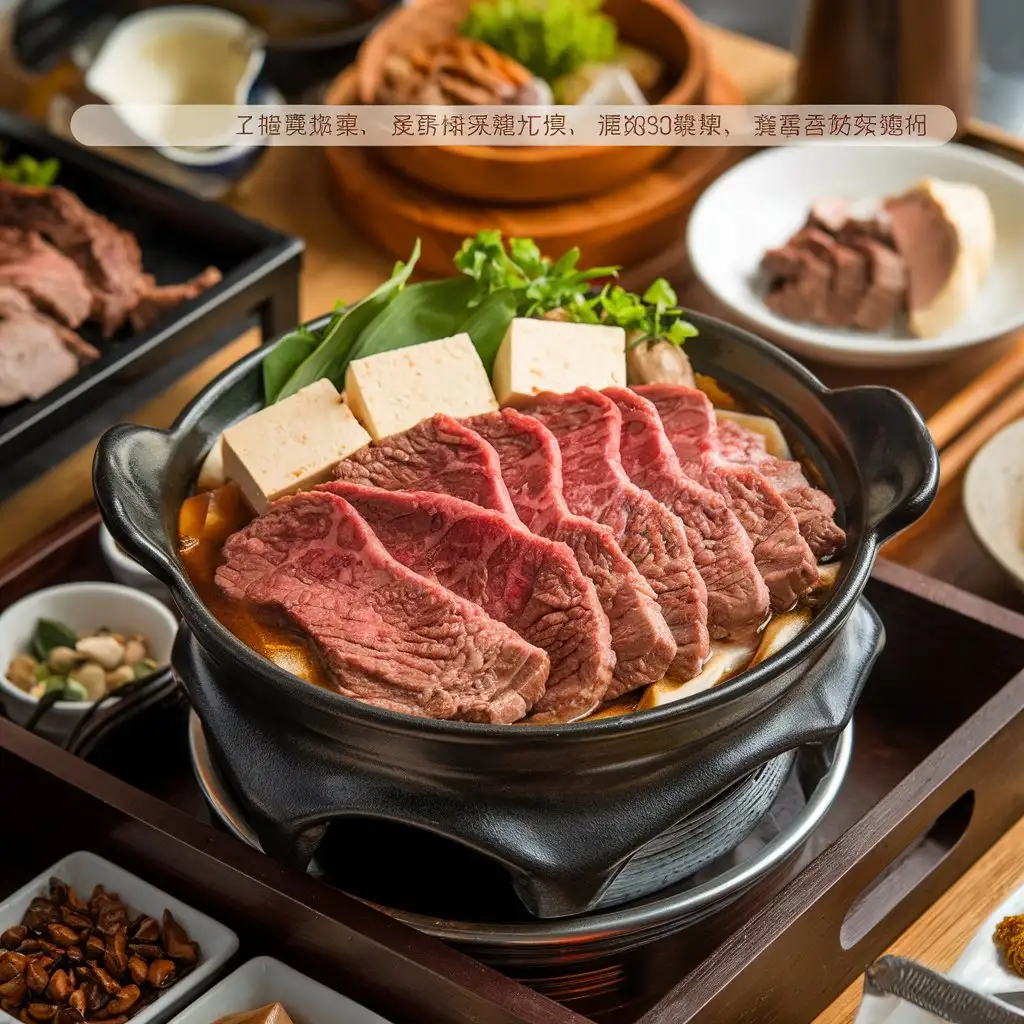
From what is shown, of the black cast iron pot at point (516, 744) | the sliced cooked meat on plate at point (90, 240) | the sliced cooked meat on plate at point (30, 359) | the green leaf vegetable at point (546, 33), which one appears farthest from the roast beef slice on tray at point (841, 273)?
the sliced cooked meat on plate at point (30, 359)

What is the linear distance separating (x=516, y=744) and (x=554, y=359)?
0.62 m

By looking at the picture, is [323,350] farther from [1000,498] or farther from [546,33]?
[546,33]

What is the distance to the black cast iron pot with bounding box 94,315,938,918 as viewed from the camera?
60.8 inches

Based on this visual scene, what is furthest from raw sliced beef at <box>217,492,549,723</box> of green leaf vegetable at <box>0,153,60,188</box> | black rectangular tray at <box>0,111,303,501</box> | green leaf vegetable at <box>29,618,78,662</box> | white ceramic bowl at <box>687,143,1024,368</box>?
green leaf vegetable at <box>0,153,60,188</box>

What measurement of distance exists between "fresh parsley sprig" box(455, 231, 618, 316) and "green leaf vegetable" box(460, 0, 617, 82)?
1261 millimetres

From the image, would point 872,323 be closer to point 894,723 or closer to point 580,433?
point 894,723

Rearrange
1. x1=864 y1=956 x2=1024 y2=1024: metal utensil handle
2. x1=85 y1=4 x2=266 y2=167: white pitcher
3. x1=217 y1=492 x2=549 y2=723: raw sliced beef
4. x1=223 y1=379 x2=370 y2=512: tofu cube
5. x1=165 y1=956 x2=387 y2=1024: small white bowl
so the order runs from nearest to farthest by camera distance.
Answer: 1. x1=864 y1=956 x2=1024 y2=1024: metal utensil handle
2. x1=217 y1=492 x2=549 y2=723: raw sliced beef
3. x1=165 y1=956 x2=387 y2=1024: small white bowl
4. x1=223 y1=379 x2=370 y2=512: tofu cube
5. x1=85 y1=4 x2=266 y2=167: white pitcher

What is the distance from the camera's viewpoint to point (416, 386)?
75.8 inches

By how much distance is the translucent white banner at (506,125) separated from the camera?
297 centimetres

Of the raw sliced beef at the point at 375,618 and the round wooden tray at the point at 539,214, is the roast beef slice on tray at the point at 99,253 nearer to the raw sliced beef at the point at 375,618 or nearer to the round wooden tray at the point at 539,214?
the round wooden tray at the point at 539,214

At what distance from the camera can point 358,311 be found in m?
2.11

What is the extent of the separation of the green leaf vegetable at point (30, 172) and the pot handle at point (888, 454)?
181 centimetres

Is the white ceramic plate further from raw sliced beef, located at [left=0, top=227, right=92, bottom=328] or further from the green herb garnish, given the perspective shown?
raw sliced beef, located at [left=0, top=227, right=92, bottom=328]

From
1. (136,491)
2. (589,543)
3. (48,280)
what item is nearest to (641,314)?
(589,543)
